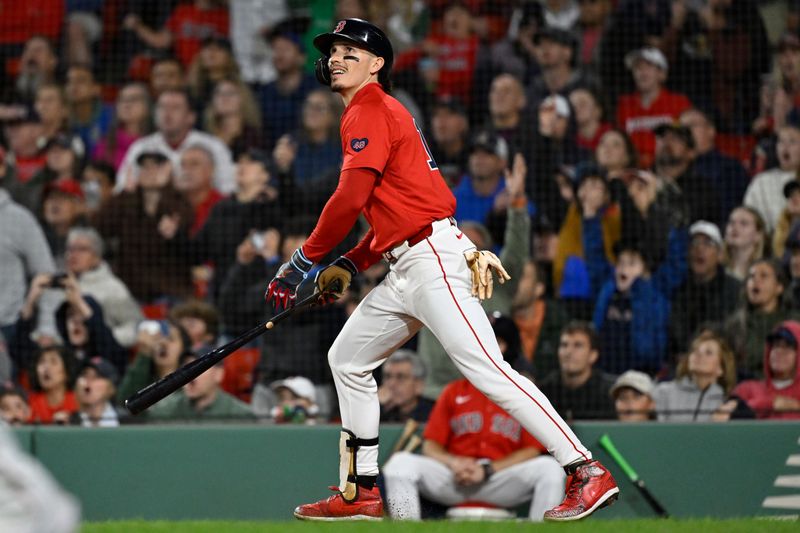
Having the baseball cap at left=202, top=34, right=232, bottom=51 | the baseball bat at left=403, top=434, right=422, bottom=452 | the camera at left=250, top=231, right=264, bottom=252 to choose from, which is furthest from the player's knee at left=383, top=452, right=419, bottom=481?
the baseball cap at left=202, top=34, right=232, bottom=51

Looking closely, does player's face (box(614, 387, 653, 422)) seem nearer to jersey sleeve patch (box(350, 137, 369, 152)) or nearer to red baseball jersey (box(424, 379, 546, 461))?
red baseball jersey (box(424, 379, 546, 461))

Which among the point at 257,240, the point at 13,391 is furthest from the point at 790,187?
the point at 13,391

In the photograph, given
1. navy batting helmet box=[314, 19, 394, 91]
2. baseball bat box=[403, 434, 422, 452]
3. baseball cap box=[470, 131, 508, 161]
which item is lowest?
baseball bat box=[403, 434, 422, 452]

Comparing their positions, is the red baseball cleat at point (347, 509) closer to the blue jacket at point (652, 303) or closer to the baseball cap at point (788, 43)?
the blue jacket at point (652, 303)

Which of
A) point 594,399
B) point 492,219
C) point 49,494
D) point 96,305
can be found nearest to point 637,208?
point 492,219

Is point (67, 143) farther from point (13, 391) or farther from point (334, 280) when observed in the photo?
point (334, 280)

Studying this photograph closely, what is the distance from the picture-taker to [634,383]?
270 inches

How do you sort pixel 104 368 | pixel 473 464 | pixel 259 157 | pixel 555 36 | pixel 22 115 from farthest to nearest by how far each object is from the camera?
1. pixel 22 115
2. pixel 555 36
3. pixel 259 157
4. pixel 104 368
5. pixel 473 464

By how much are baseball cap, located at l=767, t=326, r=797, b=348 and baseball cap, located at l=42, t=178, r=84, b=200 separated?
16.2ft

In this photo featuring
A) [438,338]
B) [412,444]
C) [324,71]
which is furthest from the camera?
[412,444]

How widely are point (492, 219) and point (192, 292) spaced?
2.14 metres

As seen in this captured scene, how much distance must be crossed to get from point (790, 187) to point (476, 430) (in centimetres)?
282

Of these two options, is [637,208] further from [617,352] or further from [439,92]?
[439,92]

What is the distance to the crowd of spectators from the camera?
23.7ft
